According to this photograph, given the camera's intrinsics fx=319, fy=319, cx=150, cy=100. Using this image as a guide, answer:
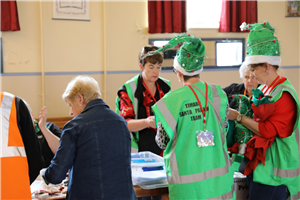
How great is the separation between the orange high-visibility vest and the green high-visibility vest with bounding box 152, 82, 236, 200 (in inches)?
27.8

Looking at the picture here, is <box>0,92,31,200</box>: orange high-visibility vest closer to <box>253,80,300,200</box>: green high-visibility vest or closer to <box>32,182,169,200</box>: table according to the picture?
<box>32,182,169,200</box>: table

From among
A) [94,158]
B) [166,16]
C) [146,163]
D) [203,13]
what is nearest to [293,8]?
[203,13]

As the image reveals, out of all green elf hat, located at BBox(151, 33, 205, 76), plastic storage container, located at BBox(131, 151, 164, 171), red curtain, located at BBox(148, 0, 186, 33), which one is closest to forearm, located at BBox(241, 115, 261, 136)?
green elf hat, located at BBox(151, 33, 205, 76)

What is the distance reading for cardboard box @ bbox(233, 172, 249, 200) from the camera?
6.93 ft

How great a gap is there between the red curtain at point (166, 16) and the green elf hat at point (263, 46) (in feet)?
11.1

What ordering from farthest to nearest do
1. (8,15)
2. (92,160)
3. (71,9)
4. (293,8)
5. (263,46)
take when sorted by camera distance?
(293,8) → (71,9) → (8,15) → (263,46) → (92,160)

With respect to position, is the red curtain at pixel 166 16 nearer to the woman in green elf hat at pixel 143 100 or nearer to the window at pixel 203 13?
the window at pixel 203 13

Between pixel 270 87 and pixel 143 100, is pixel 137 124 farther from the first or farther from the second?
pixel 270 87

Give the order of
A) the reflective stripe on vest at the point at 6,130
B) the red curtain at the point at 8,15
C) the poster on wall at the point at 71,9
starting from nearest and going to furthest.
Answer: the reflective stripe on vest at the point at 6,130 → the red curtain at the point at 8,15 → the poster on wall at the point at 71,9

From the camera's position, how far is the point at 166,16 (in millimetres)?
5246

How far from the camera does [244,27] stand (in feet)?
6.73

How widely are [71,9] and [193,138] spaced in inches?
151

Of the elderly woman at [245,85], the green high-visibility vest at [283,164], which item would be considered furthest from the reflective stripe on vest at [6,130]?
the elderly woman at [245,85]

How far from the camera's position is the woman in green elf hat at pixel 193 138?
1718 millimetres
